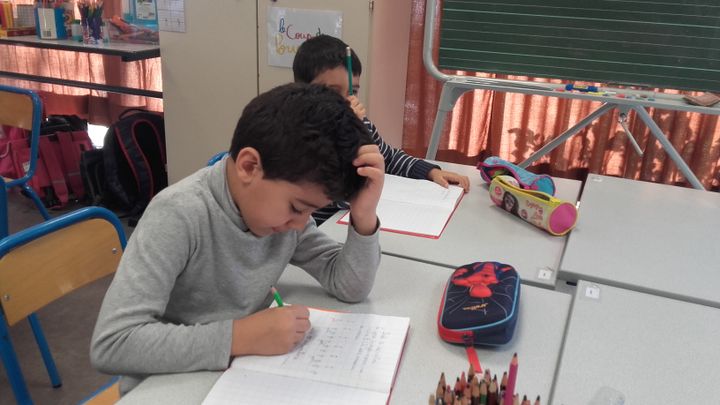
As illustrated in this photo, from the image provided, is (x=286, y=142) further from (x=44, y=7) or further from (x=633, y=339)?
(x=44, y=7)

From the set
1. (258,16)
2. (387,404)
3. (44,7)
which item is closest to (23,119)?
(258,16)

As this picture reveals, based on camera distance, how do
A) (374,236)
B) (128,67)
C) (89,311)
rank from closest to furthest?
1. (374,236)
2. (89,311)
3. (128,67)

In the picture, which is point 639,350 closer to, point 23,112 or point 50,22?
point 23,112

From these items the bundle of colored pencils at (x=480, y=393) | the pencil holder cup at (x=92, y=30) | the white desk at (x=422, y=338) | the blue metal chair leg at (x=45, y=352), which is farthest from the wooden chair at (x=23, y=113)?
the bundle of colored pencils at (x=480, y=393)

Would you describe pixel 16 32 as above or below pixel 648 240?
above

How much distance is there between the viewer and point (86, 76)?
3820 mm

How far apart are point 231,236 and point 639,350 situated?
0.65 m

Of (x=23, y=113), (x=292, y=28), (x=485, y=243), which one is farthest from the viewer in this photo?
(x=292, y=28)

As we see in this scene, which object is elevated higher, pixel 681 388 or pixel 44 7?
pixel 44 7

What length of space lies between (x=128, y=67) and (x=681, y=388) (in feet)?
11.8

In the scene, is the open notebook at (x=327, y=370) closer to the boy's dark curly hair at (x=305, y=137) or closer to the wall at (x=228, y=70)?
the boy's dark curly hair at (x=305, y=137)

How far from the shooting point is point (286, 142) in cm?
82

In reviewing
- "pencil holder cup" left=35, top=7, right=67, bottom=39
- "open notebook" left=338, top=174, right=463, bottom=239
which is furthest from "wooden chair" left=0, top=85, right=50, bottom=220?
"open notebook" left=338, top=174, right=463, bottom=239

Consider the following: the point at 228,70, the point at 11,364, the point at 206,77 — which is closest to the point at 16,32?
the point at 206,77
